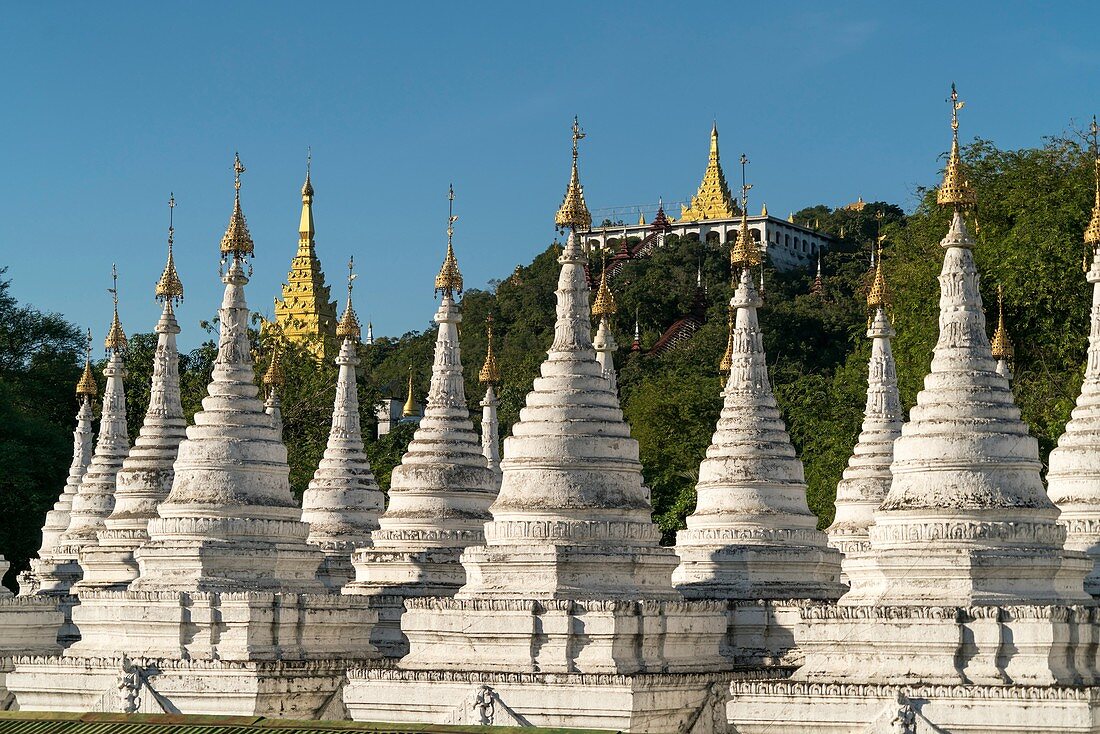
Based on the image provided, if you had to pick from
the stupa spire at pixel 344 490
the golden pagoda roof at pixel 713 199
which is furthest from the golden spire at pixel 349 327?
the golden pagoda roof at pixel 713 199

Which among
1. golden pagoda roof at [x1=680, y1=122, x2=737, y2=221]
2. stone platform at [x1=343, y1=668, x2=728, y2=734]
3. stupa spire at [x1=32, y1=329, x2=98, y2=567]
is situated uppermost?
golden pagoda roof at [x1=680, y1=122, x2=737, y2=221]

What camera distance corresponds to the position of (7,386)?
68.4 metres

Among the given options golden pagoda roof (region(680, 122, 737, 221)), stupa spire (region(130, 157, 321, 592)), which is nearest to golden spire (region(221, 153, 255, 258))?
stupa spire (region(130, 157, 321, 592))

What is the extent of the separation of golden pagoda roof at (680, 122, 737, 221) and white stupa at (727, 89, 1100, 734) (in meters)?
99.0

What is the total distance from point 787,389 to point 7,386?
23.9 meters

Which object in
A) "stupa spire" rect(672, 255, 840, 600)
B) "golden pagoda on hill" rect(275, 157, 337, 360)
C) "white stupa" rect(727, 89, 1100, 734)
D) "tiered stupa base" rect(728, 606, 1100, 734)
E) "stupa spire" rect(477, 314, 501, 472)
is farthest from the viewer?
"golden pagoda on hill" rect(275, 157, 337, 360)

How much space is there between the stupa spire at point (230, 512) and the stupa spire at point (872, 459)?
8985 mm

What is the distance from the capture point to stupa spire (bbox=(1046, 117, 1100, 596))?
32969mm

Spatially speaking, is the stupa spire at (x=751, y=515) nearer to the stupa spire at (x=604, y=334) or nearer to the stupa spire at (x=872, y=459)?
the stupa spire at (x=872, y=459)

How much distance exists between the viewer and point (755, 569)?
113 ft

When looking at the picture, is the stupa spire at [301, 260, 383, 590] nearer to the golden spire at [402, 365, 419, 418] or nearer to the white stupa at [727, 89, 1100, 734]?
the white stupa at [727, 89, 1100, 734]

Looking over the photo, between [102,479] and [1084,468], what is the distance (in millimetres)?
23213

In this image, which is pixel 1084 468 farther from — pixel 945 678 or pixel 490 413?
pixel 490 413

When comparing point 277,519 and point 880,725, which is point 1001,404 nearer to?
point 880,725
